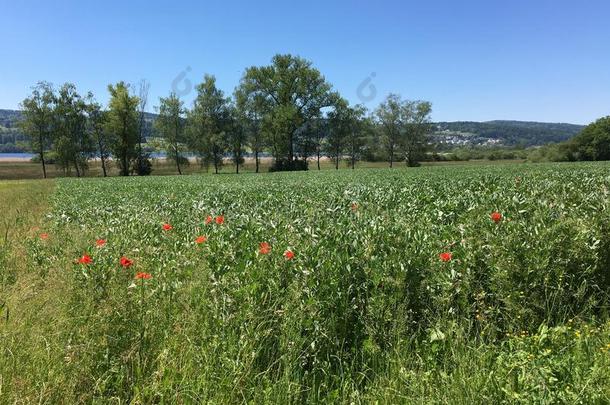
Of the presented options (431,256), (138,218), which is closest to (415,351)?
(431,256)

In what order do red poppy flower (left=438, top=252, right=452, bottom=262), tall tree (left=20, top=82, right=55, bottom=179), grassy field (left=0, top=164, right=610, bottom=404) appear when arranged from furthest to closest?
tall tree (left=20, top=82, right=55, bottom=179)
red poppy flower (left=438, top=252, right=452, bottom=262)
grassy field (left=0, top=164, right=610, bottom=404)

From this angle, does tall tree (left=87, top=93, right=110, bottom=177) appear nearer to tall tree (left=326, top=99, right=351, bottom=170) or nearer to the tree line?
tall tree (left=326, top=99, right=351, bottom=170)

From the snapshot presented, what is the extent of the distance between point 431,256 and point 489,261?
1.91 feet

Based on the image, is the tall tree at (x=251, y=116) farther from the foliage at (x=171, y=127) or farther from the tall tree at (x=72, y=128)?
the tall tree at (x=72, y=128)

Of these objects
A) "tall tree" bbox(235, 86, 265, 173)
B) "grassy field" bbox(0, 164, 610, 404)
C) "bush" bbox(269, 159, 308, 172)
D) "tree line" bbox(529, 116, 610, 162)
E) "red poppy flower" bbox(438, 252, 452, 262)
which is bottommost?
"grassy field" bbox(0, 164, 610, 404)

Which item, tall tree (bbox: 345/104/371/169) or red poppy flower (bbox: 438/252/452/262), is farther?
tall tree (bbox: 345/104/371/169)

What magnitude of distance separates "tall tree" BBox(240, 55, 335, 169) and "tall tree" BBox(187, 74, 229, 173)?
6530 mm

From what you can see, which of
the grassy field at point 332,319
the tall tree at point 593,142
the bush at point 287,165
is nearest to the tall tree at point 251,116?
the bush at point 287,165

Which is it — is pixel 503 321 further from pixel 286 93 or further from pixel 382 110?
pixel 382 110

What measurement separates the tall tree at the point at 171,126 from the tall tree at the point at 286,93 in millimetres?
14091

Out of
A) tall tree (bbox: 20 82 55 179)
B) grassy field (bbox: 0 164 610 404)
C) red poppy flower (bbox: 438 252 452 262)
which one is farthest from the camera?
tall tree (bbox: 20 82 55 179)

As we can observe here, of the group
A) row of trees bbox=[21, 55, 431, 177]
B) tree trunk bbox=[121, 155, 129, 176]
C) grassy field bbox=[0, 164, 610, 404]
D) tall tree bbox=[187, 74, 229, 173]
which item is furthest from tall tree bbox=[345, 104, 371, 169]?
grassy field bbox=[0, 164, 610, 404]

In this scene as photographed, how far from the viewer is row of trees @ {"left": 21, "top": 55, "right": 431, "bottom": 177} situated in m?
68.8

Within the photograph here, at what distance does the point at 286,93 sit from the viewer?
71.8 m
